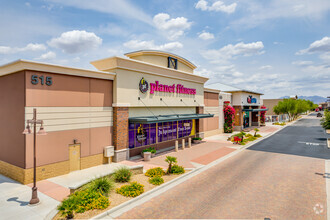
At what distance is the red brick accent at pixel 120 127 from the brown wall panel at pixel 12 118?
6954mm

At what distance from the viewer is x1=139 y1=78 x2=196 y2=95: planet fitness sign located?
20.0 m

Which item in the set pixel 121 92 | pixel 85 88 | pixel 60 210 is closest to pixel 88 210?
pixel 60 210

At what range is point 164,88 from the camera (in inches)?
893

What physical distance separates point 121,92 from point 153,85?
4.39 meters

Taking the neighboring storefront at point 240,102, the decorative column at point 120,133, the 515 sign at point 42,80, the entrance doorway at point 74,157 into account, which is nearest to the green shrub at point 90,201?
the entrance doorway at point 74,157

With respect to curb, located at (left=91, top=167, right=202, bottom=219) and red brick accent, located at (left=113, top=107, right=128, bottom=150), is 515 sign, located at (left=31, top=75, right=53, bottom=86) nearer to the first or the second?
red brick accent, located at (left=113, top=107, right=128, bottom=150)

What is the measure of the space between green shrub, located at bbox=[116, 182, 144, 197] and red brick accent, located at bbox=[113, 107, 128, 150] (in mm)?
6658

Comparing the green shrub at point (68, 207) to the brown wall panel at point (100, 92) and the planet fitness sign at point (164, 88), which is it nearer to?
the brown wall panel at point (100, 92)

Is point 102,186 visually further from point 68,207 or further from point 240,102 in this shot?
point 240,102

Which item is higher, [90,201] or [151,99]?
[151,99]

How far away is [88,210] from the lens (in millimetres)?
9531

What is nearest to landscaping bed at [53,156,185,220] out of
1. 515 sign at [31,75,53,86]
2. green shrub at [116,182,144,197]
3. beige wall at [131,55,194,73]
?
green shrub at [116,182,144,197]

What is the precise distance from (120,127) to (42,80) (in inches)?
289

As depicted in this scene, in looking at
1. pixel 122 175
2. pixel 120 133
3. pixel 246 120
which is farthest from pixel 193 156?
pixel 246 120
